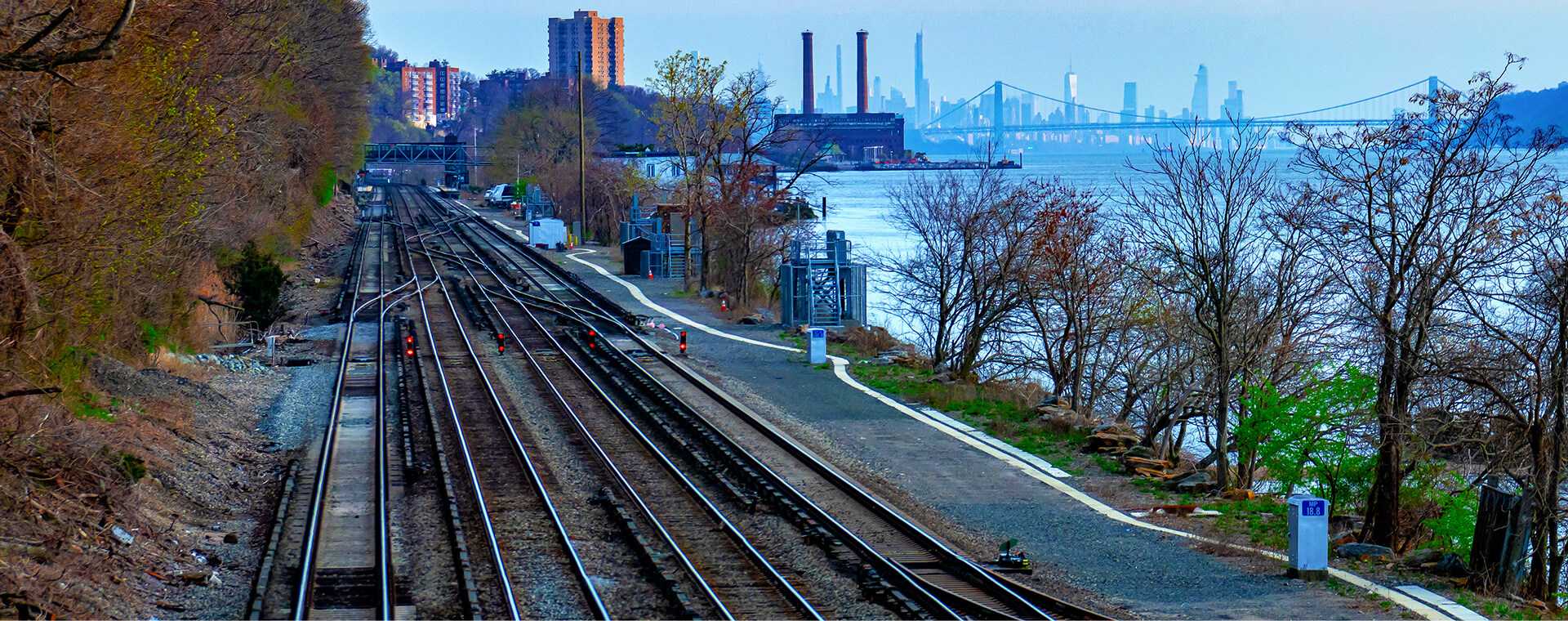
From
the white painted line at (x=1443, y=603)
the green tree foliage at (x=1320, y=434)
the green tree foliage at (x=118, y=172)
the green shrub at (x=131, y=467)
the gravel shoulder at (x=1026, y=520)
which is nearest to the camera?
A: the white painted line at (x=1443, y=603)

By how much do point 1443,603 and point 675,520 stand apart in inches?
326

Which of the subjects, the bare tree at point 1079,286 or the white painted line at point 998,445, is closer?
the white painted line at point 998,445

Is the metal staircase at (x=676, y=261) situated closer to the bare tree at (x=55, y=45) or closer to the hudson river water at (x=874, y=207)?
the hudson river water at (x=874, y=207)

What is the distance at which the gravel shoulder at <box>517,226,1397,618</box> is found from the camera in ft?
44.7

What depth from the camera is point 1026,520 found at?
56.6ft

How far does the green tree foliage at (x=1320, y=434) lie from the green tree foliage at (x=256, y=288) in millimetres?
25019

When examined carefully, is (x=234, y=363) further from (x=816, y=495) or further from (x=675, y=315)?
(x=816, y=495)

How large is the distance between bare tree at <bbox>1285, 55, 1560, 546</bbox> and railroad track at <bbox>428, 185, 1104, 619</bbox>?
592 centimetres

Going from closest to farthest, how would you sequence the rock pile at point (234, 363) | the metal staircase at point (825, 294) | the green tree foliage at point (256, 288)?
the rock pile at point (234, 363) → the green tree foliage at point (256, 288) → the metal staircase at point (825, 294)

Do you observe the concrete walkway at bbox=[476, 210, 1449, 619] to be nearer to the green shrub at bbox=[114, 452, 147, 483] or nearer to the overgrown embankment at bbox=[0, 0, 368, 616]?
the overgrown embankment at bbox=[0, 0, 368, 616]

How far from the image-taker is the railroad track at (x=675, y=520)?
1341 centimetres

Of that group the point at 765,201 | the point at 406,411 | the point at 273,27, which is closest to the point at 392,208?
the point at 765,201

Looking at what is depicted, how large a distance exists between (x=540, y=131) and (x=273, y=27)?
265ft

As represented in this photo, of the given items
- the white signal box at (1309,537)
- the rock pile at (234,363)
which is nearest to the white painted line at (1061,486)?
the white signal box at (1309,537)
